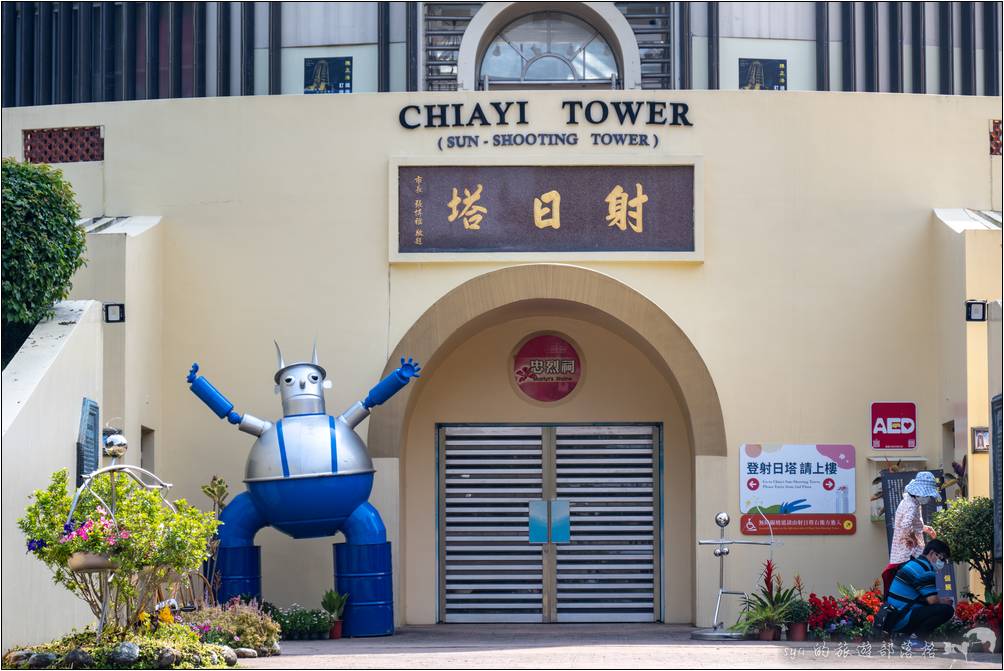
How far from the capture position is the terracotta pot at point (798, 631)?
43.9 feet

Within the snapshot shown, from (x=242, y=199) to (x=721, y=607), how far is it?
6.27m

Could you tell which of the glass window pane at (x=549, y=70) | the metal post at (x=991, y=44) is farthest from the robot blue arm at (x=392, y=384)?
the metal post at (x=991, y=44)

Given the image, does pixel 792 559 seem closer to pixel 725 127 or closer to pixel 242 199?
pixel 725 127

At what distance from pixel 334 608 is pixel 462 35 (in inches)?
428

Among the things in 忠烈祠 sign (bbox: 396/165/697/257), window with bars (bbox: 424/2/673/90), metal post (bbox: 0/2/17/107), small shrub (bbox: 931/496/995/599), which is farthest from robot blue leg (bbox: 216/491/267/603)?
metal post (bbox: 0/2/17/107)

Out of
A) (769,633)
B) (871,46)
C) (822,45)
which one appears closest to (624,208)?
(769,633)

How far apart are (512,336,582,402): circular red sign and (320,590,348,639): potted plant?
359 centimetres

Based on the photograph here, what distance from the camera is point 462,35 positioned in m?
22.8

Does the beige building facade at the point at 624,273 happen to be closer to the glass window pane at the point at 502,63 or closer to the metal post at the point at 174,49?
the glass window pane at the point at 502,63

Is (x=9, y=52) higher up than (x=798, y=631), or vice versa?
(x=9, y=52)

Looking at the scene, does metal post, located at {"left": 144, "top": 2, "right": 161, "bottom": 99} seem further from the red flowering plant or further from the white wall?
the red flowering plant

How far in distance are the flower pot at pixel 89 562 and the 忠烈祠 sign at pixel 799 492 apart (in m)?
7.39

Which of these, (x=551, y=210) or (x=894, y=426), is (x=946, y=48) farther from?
(x=551, y=210)

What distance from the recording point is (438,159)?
1577 cm
